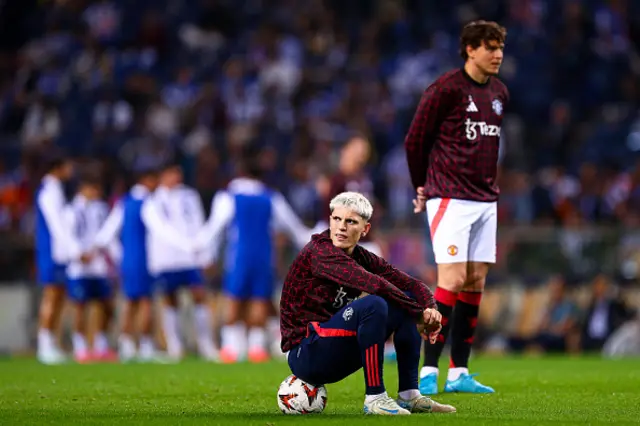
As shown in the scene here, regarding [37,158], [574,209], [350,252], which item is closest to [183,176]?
[37,158]

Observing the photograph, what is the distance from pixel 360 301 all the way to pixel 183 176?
1396 centimetres

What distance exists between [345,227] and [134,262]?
32.7 ft

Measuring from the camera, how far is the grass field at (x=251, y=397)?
671cm

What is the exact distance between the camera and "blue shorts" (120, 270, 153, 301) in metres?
16.4

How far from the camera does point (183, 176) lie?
20.4m

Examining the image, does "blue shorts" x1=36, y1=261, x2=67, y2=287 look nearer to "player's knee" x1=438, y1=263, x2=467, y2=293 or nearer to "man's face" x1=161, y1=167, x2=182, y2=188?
"man's face" x1=161, y1=167, x2=182, y2=188

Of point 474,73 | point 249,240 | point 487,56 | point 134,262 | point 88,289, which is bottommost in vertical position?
point 88,289

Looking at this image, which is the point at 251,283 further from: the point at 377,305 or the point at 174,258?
the point at 377,305

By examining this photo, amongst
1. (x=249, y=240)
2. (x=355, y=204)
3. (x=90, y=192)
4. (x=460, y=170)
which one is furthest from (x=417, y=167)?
(x=90, y=192)

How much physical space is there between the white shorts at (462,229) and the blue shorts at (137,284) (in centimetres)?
836

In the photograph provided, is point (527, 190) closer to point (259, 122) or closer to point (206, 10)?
point (259, 122)

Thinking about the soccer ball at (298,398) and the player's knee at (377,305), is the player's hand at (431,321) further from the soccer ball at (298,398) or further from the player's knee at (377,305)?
the soccer ball at (298,398)

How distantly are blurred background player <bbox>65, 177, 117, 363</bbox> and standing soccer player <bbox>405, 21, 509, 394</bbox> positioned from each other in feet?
26.9

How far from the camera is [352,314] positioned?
21.9 ft
